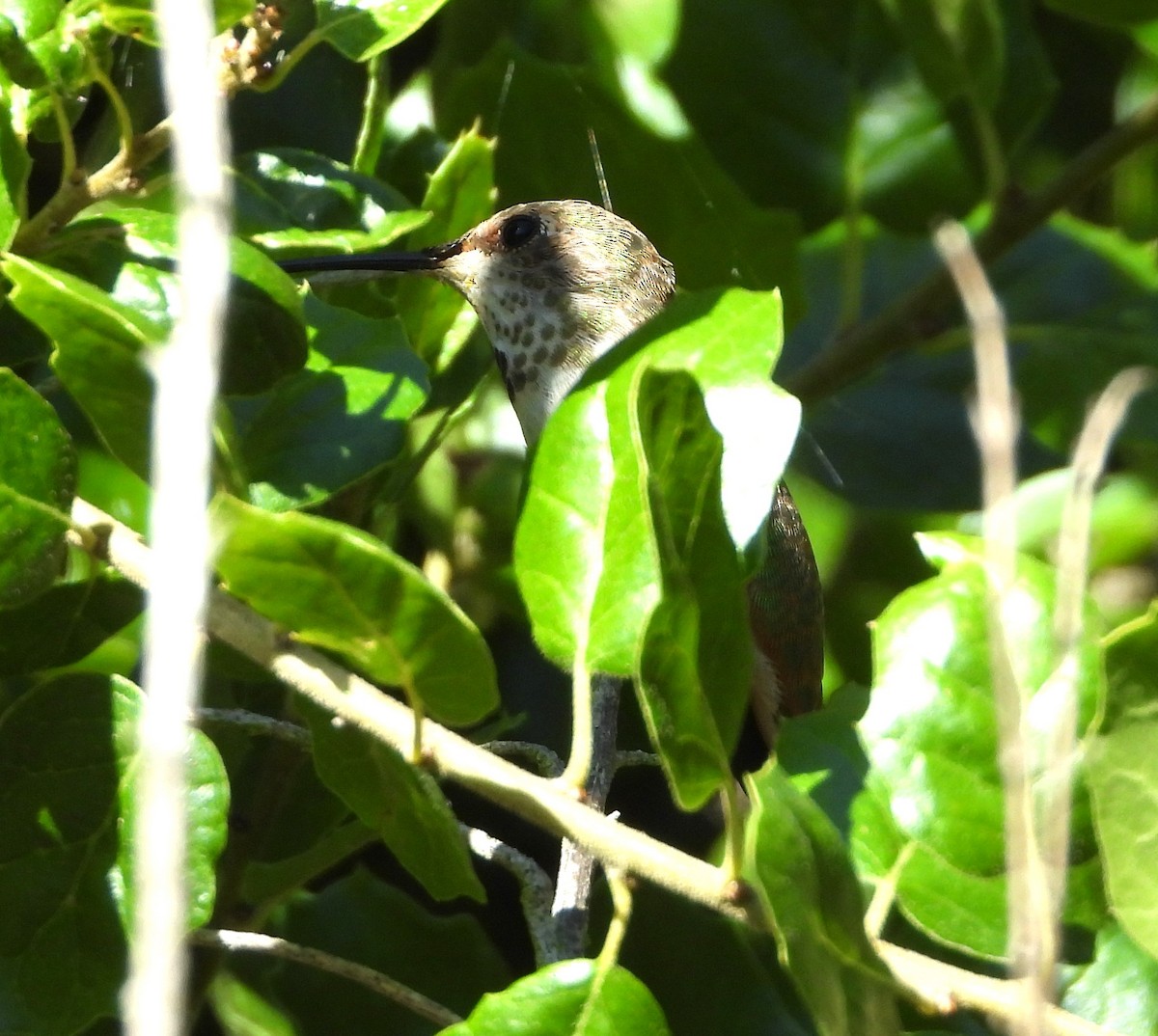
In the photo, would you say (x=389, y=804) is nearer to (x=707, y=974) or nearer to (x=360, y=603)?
(x=360, y=603)

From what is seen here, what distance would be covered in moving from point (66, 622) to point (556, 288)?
3.90 ft

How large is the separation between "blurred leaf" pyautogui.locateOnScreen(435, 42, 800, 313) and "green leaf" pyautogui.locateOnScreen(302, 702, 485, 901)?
102 centimetres

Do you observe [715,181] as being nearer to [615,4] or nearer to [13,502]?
[615,4]

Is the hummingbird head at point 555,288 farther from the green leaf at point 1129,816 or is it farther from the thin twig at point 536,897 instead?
the green leaf at point 1129,816

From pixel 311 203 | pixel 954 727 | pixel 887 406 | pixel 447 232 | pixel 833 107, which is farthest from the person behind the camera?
pixel 887 406

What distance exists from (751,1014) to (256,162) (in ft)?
3.15

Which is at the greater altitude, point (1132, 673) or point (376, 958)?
point (1132, 673)

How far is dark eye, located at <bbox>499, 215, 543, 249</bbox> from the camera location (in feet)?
7.41

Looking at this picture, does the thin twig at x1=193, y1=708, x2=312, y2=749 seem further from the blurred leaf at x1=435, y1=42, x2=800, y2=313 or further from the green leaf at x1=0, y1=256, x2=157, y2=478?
the blurred leaf at x1=435, y1=42, x2=800, y2=313

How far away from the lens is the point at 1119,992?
122cm

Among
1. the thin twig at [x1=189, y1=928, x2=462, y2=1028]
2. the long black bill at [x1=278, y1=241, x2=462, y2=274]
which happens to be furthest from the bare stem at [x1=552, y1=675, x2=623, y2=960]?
the long black bill at [x1=278, y1=241, x2=462, y2=274]

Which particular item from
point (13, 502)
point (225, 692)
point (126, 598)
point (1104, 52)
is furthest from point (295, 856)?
point (1104, 52)

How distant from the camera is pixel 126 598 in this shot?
131cm

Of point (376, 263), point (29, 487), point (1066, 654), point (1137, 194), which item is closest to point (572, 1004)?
point (1066, 654)
